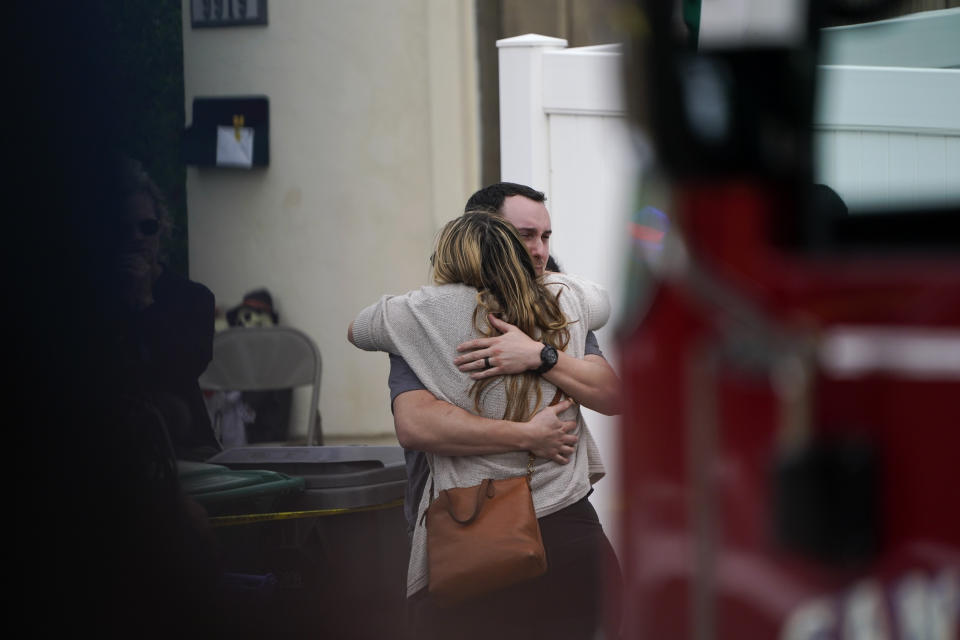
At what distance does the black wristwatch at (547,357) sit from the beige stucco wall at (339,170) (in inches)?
140

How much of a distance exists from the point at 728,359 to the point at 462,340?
1.66 meters

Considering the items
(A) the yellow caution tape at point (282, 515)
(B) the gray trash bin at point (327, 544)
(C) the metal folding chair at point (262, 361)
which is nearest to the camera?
(A) the yellow caution tape at point (282, 515)

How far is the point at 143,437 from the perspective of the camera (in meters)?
2.57

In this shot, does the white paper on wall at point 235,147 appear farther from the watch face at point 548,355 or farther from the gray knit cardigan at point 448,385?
the watch face at point 548,355

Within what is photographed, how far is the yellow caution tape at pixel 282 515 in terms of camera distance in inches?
112

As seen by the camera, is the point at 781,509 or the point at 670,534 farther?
the point at 670,534

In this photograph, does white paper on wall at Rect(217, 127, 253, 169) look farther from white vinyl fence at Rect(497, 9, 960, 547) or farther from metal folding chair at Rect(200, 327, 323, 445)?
white vinyl fence at Rect(497, 9, 960, 547)

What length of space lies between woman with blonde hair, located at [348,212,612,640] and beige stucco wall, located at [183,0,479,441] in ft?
11.3

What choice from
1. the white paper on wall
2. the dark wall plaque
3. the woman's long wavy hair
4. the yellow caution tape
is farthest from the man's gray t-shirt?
the dark wall plaque

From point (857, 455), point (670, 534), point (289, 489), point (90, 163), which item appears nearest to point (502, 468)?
point (289, 489)

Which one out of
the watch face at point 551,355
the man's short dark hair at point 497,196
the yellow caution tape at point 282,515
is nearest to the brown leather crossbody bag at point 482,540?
the watch face at point 551,355

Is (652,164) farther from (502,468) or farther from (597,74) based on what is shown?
(597,74)

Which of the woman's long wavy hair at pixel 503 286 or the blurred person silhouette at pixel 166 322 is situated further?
the blurred person silhouette at pixel 166 322

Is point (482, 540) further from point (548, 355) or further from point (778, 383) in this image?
point (778, 383)
